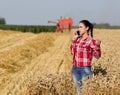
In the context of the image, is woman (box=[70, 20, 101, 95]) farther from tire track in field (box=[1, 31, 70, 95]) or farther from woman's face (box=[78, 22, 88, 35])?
tire track in field (box=[1, 31, 70, 95])

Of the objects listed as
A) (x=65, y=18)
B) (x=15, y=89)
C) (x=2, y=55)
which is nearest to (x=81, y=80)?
(x=15, y=89)

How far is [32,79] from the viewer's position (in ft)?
31.1

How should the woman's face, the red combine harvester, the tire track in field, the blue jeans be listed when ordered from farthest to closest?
the red combine harvester < the tire track in field < the blue jeans < the woman's face

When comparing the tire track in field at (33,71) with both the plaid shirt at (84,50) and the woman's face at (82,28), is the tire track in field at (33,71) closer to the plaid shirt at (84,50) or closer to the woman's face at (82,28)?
the plaid shirt at (84,50)

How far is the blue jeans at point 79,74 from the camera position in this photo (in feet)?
28.1

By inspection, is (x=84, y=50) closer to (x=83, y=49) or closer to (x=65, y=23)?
(x=83, y=49)

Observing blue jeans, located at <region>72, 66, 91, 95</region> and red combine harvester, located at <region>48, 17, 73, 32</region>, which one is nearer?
blue jeans, located at <region>72, 66, 91, 95</region>

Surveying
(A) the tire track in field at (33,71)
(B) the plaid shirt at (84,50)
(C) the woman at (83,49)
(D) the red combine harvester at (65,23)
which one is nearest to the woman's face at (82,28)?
(C) the woman at (83,49)

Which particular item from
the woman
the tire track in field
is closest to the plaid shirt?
the woman

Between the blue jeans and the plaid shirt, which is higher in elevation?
the plaid shirt

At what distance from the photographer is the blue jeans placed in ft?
28.1

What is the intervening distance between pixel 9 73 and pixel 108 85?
6.50 metres

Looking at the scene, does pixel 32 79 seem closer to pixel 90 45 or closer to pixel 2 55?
pixel 90 45

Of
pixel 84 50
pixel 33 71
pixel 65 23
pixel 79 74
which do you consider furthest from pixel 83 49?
pixel 65 23
